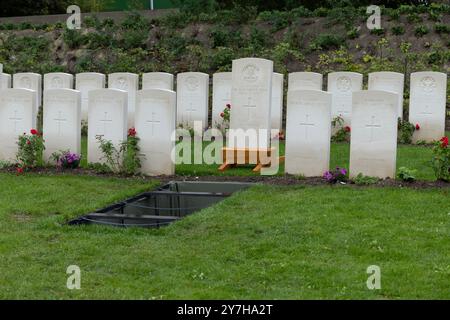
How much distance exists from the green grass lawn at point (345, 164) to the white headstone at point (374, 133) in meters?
0.69

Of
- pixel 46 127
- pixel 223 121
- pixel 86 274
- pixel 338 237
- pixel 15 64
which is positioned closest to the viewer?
pixel 86 274

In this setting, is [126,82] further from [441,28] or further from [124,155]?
[441,28]

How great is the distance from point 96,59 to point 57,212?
48.0ft

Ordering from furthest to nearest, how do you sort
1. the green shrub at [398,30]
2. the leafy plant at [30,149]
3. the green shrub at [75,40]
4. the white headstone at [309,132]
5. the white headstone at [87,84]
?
the green shrub at [75,40] < the green shrub at [398,30] < the white headstone at [87,84] < the leafy plant at [30,149] < the white headstone at [309,132]

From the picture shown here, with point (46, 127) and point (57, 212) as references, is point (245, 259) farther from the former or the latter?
point (46, 127)

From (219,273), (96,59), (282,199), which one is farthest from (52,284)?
(96,59)

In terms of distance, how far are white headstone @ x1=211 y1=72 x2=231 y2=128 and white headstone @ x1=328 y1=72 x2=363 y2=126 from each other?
2237mm

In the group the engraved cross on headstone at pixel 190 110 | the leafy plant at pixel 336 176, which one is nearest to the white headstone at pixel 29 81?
the engraved cross on headstone at pixel 190 110

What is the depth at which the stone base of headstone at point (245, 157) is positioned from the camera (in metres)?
11.9

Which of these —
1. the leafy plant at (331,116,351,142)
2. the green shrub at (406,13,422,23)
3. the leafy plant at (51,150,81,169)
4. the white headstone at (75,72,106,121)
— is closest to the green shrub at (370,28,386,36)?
the green shrub at (406,13,422,23)

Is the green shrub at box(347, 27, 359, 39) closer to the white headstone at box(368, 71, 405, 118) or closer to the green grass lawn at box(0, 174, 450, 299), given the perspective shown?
the white headstone at box(368, 71, 405, 118)

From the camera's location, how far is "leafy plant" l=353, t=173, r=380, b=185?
33.4ft

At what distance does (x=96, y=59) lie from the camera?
909 inches

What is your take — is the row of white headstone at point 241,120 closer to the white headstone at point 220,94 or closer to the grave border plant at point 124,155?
the grave border plant at point 124,155
